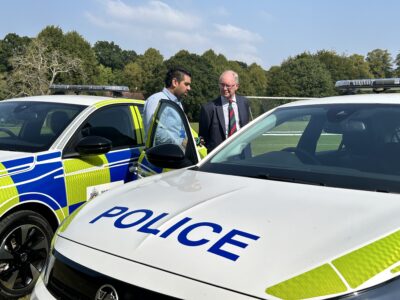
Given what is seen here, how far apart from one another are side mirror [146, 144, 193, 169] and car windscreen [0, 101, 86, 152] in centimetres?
147

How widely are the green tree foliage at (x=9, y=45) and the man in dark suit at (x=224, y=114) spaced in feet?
254

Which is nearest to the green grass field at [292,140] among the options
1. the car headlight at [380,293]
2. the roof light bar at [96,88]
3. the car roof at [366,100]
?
the car roof at [366,100]

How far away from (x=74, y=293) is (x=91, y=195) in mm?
2491

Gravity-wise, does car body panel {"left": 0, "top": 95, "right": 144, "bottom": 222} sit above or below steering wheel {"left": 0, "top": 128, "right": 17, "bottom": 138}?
below

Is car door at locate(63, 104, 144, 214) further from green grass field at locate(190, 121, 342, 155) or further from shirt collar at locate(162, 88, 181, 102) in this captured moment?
green grass field at locate(190, 121, 342, 155)

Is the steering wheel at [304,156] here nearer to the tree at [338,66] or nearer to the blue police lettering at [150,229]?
the blue police lettering at [150,229]

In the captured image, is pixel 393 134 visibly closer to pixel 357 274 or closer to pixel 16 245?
→ pixel 357 274

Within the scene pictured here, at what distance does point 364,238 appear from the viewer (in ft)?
5.50

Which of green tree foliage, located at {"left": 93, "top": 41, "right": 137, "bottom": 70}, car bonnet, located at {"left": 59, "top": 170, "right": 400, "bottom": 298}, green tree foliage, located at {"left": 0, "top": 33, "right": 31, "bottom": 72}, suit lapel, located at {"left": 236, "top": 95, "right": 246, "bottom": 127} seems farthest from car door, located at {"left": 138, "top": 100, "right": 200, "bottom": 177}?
green tree foliage, located at {"left": 93, "top": 41, "right": 137, "bottom": 70}

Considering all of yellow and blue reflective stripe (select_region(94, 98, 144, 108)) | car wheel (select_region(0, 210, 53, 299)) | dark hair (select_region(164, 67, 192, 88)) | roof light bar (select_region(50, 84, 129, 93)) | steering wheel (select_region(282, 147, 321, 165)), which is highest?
dark hair (select_region(164, 67, 192, 88))

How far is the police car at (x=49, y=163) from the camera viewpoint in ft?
11.9

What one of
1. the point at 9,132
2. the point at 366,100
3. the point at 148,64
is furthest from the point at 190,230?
the point at 148,64

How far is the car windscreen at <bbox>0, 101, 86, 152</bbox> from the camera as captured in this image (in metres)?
4.22

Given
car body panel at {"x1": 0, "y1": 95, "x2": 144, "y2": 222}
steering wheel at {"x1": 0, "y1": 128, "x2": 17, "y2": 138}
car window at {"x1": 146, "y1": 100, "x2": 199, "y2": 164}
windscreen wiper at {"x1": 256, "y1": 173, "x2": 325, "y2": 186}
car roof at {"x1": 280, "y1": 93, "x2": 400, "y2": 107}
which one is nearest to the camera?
windscreen wiper at {"x1": 256, "y1": 173, "x2": 325, "y2": 186}
